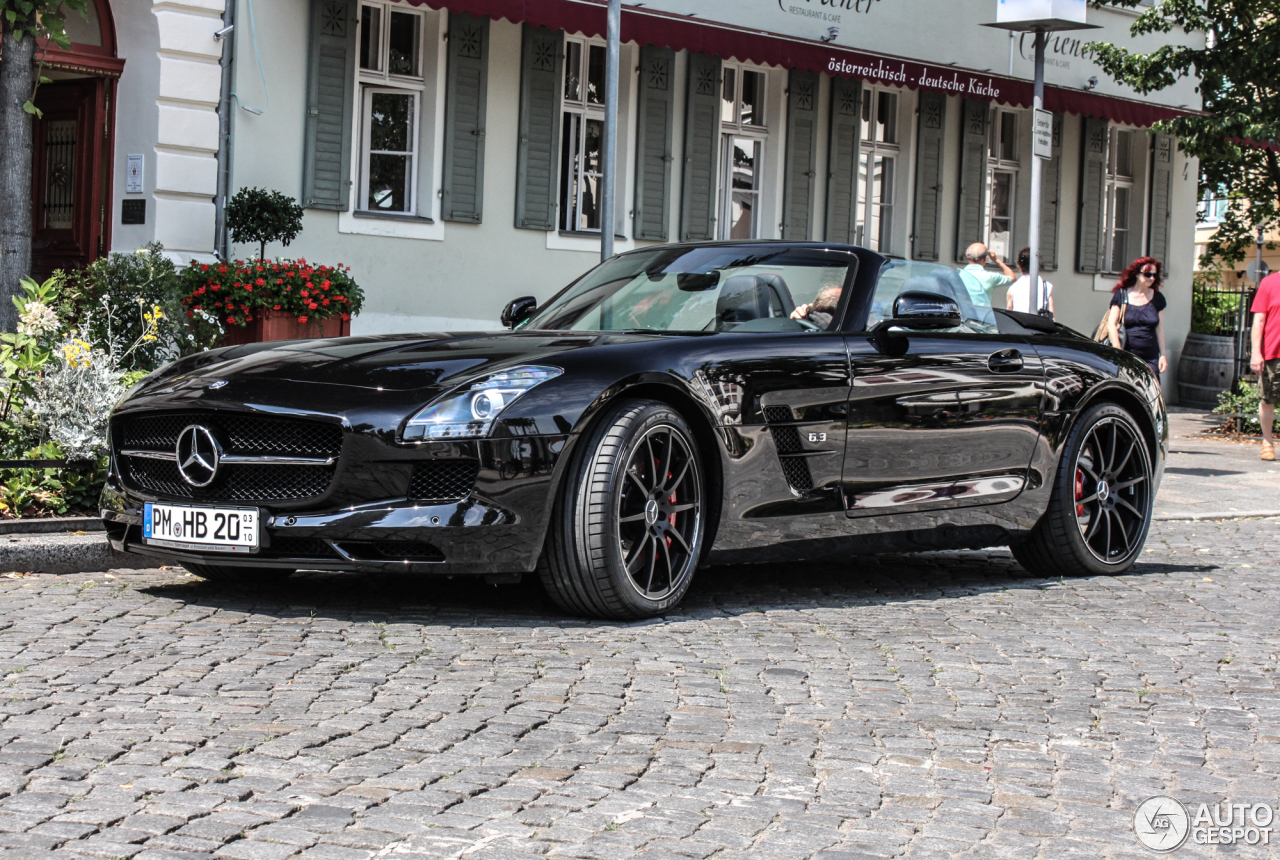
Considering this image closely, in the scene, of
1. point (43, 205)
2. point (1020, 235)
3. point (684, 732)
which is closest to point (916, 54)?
point (1020, 235)

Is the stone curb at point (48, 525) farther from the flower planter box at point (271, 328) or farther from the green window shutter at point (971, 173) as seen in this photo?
the green window shutter at point (971, 173)

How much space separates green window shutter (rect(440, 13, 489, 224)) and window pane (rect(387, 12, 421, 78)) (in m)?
0.32

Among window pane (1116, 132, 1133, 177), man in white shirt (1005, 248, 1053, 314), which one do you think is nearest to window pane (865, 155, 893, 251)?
man in white shirt (1005, 248, 1053, 314)

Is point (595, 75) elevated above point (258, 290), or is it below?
above

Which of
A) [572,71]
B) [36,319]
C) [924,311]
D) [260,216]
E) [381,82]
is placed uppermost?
[572,71]

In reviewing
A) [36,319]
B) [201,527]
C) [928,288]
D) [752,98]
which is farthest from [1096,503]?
[752,98]

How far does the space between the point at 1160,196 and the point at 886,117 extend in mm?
6105

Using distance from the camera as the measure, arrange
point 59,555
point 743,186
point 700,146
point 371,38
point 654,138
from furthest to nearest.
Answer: point 743,186, point 700,146, point 654,138, point 371,38, point 59,555

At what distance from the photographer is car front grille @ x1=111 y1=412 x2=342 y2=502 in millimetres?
5441

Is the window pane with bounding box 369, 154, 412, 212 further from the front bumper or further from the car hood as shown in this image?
the front bumper

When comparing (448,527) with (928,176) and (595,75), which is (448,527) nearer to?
(595,75)

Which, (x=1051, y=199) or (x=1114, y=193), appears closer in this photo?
(x=1051, y=199)

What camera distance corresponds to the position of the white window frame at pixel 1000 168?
21938 millimetres

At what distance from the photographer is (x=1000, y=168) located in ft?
72.9
